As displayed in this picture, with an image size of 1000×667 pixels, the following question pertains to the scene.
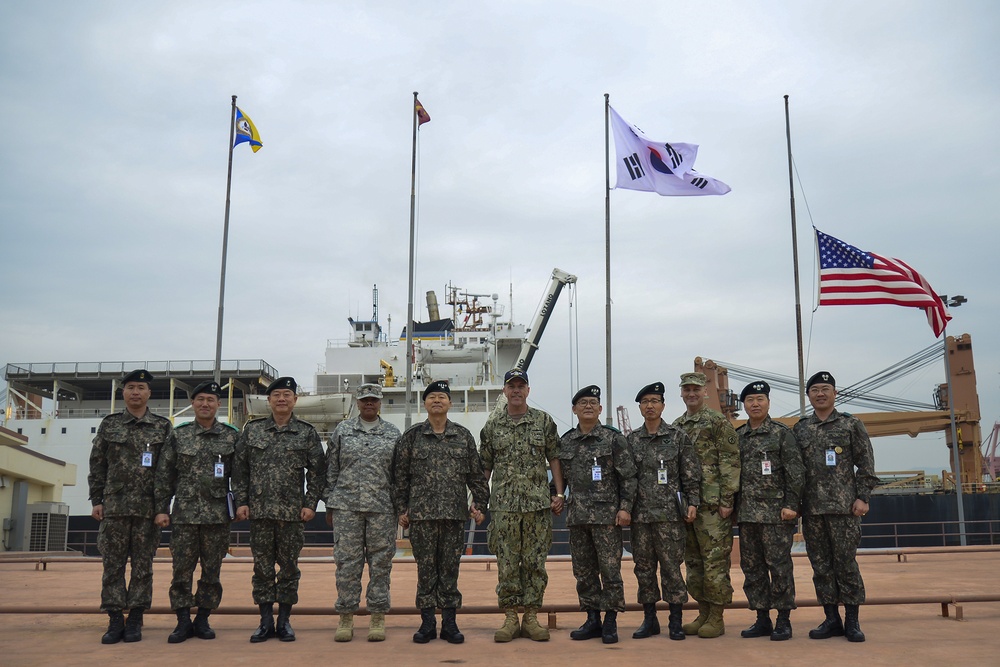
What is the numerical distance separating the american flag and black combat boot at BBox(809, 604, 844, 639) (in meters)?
8.58

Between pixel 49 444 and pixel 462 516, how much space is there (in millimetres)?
24809

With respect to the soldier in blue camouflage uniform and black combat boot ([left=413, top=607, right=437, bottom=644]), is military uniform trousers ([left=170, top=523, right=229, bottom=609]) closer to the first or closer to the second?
the soldier in blue camouflage uniform

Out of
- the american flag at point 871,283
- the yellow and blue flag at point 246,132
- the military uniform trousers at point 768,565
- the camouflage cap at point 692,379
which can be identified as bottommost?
the military uniform trousers at point 768,565

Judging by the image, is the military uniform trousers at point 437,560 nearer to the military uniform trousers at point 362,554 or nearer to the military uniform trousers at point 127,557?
the military uniform trousers at point 362,554

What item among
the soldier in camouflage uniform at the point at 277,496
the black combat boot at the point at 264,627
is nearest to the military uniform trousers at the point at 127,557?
the soldier in camouflage uniform at the point at 277,496

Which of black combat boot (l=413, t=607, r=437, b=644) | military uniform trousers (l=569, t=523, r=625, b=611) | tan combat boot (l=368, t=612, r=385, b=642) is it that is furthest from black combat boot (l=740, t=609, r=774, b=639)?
tan combat boot (l=368, t=612, r=385, b=642)

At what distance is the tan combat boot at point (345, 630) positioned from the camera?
13.7 ft

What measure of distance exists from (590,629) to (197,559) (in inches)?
88.9

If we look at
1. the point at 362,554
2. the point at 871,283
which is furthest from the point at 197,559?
the point at 871,283

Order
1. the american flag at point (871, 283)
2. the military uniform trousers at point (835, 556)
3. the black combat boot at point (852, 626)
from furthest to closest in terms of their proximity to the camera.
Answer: the american flag at point (871, 283)
the military uniform trousers at point (835, 556)
the black combat boot at point (852, 626)

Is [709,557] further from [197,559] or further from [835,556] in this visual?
[197,559]

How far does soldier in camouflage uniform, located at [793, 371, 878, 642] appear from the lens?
4.23 metres

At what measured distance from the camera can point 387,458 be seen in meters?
4.50

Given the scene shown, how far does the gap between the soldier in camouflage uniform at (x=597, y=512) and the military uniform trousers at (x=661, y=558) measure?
0.42 ft
